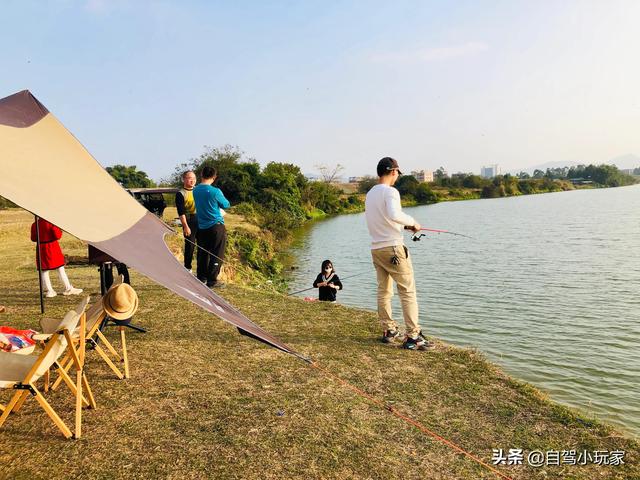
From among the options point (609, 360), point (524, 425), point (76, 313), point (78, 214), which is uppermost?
point (78, 214)

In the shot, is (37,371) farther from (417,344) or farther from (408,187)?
(408,187)

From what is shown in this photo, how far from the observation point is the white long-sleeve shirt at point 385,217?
209 inches

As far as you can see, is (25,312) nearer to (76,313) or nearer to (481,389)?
(76,313)

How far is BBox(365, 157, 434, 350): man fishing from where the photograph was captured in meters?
5.35

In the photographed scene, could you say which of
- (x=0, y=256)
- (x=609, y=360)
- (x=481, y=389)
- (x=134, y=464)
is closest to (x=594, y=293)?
(x=609, y=360)

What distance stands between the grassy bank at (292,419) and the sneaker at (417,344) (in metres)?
0.13

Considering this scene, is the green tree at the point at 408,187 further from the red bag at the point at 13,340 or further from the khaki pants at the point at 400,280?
the red bag at the point at 13,340

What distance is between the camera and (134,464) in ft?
10.9

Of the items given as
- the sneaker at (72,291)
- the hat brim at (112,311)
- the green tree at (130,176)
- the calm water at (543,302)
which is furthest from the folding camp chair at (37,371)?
the green tree at (130,176)

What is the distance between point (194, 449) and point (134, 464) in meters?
0.43

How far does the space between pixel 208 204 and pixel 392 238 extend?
348 cm

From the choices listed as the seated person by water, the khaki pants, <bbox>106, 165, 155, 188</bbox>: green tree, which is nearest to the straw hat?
the khaki pants

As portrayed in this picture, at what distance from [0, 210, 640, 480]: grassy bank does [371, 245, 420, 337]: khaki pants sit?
0.47 meters

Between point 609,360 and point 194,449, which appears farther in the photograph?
point 609,360
